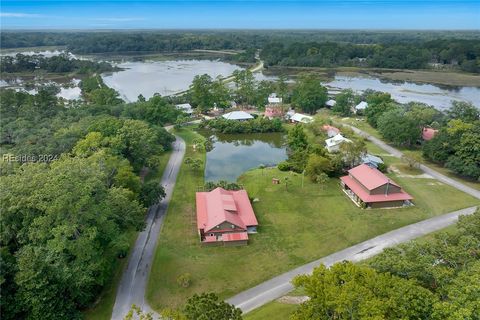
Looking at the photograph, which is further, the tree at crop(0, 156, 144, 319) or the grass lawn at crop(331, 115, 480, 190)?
the grass lawn at crop(331, 115, 480, 190)

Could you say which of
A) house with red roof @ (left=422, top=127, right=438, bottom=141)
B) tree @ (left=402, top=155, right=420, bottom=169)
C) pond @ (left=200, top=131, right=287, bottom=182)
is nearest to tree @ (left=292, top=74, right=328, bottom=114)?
pond @ (left=200, top=131, right=287, bottom=182)

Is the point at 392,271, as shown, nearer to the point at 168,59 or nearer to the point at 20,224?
the point at 20,224

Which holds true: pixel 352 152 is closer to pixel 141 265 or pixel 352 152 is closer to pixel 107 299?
pixel 141 265

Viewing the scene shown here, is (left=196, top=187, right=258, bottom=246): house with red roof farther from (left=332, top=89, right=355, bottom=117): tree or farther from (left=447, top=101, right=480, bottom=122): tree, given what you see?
(left=332, top=89, right=355, bottom=117): tree

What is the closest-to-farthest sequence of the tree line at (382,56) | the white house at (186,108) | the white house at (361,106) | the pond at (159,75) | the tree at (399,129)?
the tree at (399,129) < the white house at (361,106) < the white house at (186,108) < the pond at (159,75) < the tree line at (382,56)

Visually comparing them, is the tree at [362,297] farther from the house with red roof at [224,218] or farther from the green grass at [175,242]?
the house with red roof at [224,218]

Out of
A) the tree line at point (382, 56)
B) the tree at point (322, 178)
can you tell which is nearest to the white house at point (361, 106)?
the tree at point (322, 178)
